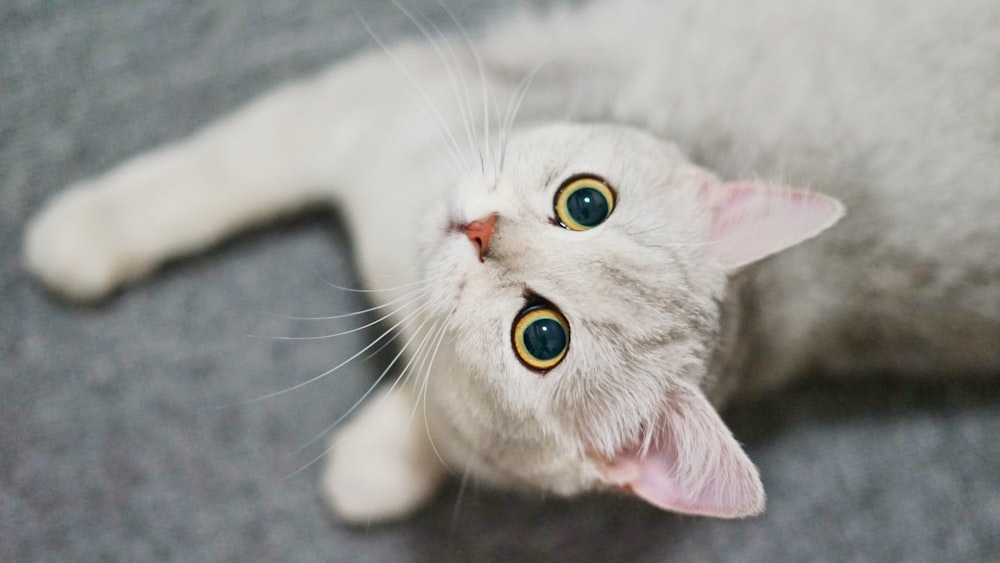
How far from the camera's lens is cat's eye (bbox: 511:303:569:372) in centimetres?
79

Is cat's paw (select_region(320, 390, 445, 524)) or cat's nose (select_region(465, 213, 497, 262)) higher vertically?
cat's nose (select_region(465, 213, 497, 262))

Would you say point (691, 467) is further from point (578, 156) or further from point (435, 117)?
point (435, 117)

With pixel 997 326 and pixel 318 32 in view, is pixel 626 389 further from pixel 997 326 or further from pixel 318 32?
pixel 318 32

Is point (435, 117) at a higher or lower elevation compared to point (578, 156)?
higher

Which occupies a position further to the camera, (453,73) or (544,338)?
(453,73)

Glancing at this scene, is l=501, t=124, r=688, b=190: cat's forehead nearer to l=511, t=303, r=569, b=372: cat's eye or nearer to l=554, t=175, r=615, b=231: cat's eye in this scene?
l=554, t=175, r=615, b=231: cat's eye

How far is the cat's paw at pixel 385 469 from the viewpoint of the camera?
43.4 inches

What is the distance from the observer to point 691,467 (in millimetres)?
770

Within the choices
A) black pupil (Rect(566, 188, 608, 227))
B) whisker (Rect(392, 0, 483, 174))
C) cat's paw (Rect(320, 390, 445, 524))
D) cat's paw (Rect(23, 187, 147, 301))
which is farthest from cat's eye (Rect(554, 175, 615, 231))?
cat's paw (Rect(23, 187, 147, 301))

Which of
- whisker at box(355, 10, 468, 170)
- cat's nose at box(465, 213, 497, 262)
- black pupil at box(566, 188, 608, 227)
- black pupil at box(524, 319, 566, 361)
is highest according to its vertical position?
whisker at box(355, 10, 468, 170)

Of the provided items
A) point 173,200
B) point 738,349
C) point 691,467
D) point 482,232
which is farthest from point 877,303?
point 173,200

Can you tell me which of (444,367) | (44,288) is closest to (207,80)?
(44,288)

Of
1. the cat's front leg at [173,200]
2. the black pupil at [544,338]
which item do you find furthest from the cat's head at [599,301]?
the cat's front leg at [173,200]

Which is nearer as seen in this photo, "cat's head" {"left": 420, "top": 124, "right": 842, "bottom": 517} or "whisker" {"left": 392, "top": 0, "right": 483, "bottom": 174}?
"cat's head" {"left": 420, "top": 124, "right": 842, "bottom": 517}
